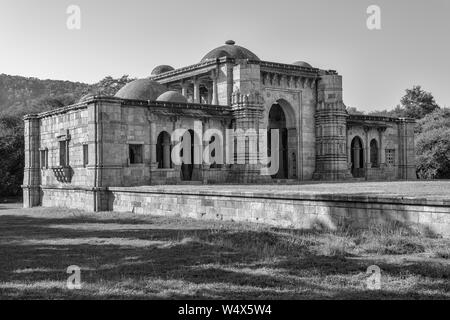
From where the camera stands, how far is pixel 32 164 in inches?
1126

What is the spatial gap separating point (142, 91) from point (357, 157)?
515 inches

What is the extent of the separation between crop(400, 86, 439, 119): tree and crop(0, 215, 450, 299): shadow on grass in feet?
188

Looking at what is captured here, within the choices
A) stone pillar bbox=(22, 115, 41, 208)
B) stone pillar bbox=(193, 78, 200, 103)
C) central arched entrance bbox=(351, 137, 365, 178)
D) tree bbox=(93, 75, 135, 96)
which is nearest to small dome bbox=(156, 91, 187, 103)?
stone pillar bbox=(193, 78, 200, 103)

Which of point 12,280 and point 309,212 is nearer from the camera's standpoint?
point 12,280

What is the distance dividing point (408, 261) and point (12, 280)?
6274 millimetres

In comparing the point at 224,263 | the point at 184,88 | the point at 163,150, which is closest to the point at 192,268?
the point at 224,263

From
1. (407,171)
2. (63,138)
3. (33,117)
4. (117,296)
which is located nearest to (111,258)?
(117,296)

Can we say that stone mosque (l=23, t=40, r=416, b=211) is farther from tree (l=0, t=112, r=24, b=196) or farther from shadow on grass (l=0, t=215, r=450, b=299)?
shadow on grass (l=0, t=215, r=450, b=299)

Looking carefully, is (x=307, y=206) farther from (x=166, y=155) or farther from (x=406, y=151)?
(x=406, y=151)

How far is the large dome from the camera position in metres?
30.5

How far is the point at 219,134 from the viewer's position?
2669 cm

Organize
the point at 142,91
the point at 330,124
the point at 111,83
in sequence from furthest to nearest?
the point at 111,83 < the point at 330,124 < the point at 142,91
